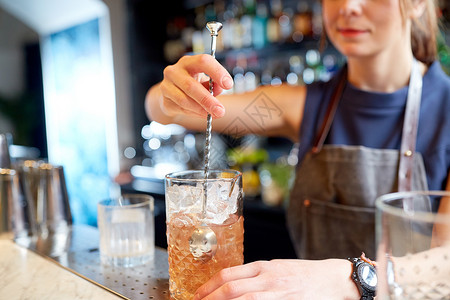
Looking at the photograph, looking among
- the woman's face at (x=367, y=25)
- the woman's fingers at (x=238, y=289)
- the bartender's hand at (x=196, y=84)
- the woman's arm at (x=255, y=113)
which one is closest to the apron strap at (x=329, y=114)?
the woman's arm at (x=255, y=113)

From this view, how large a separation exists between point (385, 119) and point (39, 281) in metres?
1.18

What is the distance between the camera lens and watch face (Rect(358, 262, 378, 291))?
0.73 meters

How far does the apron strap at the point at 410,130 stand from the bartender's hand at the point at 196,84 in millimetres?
783

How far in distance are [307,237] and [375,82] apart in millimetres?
614

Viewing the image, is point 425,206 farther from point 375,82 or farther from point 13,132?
point 13,132

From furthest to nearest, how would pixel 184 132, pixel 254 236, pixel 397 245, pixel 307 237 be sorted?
pixel 184 132 → pixel 254 236 → pixel 307 237 → pixel 397 245

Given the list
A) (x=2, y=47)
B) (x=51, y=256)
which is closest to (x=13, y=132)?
(x=2, y=47)

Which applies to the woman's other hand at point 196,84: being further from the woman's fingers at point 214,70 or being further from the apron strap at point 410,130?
the apron strap at point 410,130

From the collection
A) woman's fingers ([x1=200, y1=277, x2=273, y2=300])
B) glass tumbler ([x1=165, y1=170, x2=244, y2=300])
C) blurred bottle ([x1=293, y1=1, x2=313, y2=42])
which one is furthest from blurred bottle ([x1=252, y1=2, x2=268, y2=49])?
woman's fingers ([x1=200, y1=277, x2=273, y2=300])

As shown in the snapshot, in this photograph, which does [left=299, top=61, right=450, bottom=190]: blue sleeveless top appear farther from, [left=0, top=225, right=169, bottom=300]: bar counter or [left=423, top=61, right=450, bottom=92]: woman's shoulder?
[left=0, top=225, right=169, bottom=300]: bar counter

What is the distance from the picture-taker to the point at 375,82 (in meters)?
1.52

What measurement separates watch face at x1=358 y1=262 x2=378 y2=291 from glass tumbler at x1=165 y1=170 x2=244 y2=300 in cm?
22

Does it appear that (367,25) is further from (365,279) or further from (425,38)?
(365,279)

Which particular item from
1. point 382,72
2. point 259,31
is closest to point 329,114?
point 382,72
